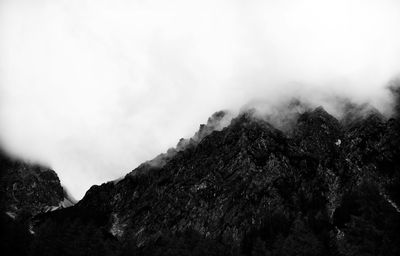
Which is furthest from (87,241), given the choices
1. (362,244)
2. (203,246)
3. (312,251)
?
(362,244)

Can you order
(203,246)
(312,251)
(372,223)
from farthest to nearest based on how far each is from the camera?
1. (203,246)
2. (312,251)
3. (372,223)

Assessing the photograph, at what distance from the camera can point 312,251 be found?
392 ft

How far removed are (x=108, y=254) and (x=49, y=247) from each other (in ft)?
44.9

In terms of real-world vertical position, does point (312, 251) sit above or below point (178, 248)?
above

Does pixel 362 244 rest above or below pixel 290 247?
below

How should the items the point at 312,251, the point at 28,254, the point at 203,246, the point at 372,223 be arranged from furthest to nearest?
1. the point at 203,246
2. the point at 312,251
3. the point at 28,254
4. the point at 372,223

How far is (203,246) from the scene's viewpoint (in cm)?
13012

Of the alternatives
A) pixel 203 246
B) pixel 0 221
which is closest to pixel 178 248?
pixel 203 246

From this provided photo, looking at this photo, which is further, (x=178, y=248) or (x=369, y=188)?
(x=178, y=248)

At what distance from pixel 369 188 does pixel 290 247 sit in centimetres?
4051

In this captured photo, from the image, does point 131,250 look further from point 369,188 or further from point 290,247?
point 369,188

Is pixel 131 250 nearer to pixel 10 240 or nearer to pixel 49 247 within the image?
pixel 49 247

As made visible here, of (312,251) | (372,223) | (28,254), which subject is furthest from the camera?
Answer: (312,251)

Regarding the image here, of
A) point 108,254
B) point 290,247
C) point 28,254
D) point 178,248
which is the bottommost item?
point 28,254
